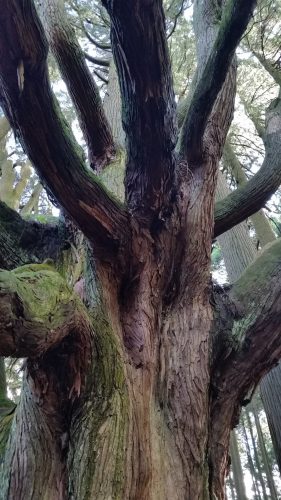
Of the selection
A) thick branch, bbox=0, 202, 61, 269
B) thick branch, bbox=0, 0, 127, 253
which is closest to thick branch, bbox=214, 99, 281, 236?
thick branch, bbox=0, 0, 127, 253

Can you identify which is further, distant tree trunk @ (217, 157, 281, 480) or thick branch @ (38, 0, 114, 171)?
distant tree trunk @ (217, 157, 281, 480)

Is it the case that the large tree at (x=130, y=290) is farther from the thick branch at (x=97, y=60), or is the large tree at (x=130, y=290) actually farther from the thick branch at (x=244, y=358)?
the thick branch at (x=97, y=60)

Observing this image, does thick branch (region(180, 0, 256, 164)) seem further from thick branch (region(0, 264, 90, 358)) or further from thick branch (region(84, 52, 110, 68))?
thick branch (region(84, 52, 110, 68))

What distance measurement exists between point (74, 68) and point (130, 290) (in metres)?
1.01

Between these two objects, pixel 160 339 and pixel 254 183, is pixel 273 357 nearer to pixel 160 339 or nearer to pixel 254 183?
pixel 160 339

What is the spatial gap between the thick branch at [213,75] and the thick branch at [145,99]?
0.18 metres

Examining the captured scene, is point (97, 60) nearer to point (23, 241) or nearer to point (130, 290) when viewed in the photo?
point (23, 241)

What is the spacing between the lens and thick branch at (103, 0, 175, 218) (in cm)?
117

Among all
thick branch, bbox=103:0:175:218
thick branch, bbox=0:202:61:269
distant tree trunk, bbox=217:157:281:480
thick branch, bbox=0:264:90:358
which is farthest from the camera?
distant tree trunk, bbox=217:157:281:480

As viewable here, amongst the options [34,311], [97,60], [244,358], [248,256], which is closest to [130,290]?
[244,358]

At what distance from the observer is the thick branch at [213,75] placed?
124 cm

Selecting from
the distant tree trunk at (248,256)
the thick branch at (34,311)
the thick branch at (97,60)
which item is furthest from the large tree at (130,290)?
the thick branch at (97,60)

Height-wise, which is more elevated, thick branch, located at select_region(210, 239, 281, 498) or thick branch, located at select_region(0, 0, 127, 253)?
thick branch, located at select_region(0, 0, 127, 253)

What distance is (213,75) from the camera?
1.56 meters
